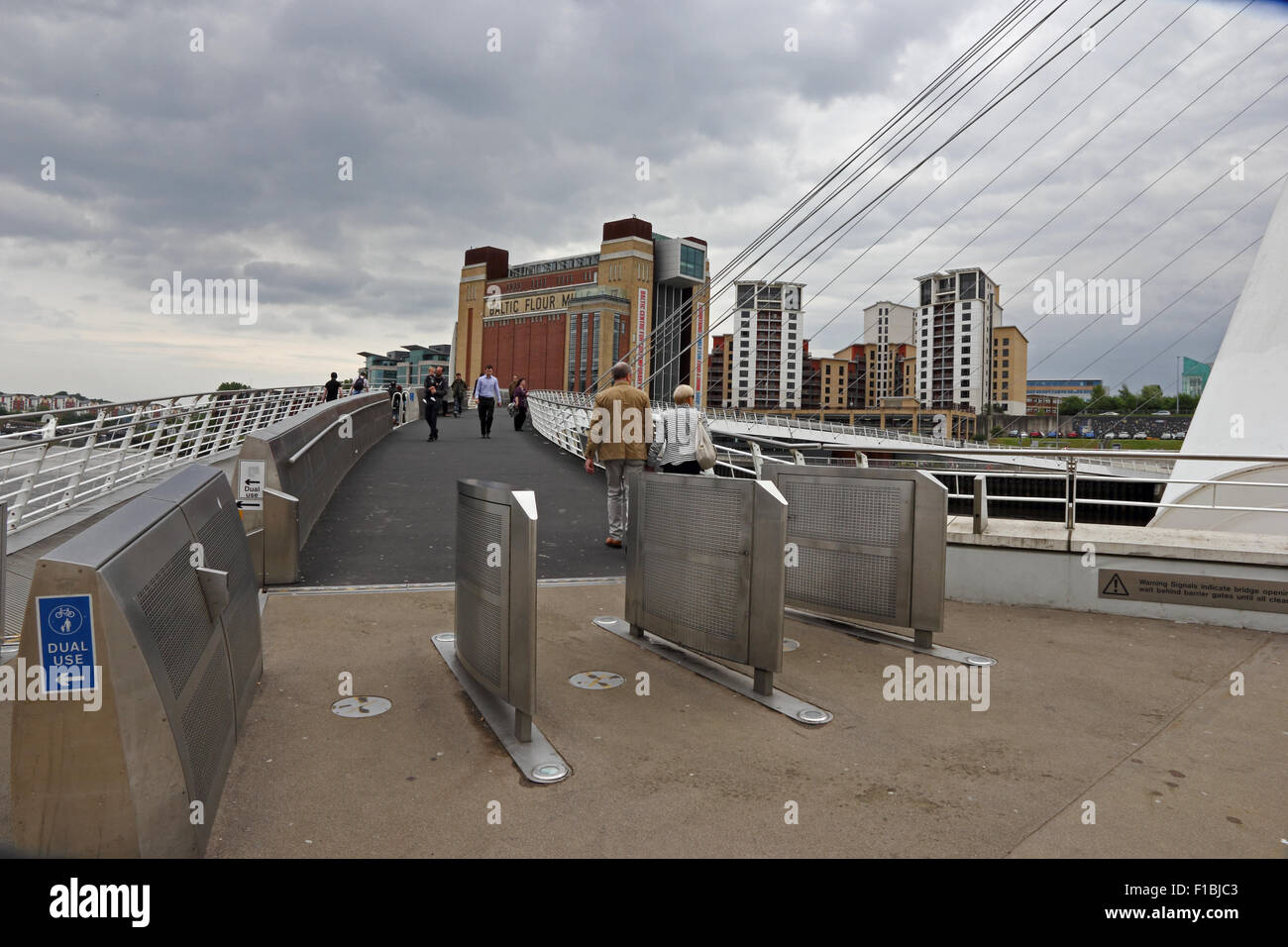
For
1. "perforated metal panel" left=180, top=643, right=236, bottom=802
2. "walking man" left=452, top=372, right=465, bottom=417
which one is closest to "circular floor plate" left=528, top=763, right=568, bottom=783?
"perforated metal panel" left=180, top=643, right=236, bottom=802

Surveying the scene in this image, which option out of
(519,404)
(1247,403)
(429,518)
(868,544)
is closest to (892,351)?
(519,404)

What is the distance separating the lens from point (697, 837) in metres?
3.06

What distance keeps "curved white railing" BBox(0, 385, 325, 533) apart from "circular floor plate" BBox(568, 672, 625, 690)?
3.87m

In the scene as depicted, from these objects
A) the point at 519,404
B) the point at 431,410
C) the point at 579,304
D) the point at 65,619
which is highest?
the point at 579,304

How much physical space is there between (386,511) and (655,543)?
633 centimetres

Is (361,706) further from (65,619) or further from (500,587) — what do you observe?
(65,619)

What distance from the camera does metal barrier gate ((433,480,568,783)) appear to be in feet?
12.4

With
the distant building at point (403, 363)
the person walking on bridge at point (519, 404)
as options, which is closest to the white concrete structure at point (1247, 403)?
the person walking on bridge at point (519, 404)

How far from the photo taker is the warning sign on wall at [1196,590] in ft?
21.5

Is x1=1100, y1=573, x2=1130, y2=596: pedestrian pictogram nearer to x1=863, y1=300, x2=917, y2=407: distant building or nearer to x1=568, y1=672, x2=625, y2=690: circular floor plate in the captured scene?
x1=568, y1=672, x2=625, y2=690: circular floor plate

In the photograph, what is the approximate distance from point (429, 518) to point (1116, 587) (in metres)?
7.59

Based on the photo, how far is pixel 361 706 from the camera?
438 cm

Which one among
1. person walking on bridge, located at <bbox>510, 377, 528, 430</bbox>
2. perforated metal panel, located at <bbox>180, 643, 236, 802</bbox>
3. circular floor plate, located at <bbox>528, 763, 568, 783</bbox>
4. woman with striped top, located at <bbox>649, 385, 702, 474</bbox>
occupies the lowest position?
circular floor plate, located at <bbox>528, 763, 568, 783</bbox>
